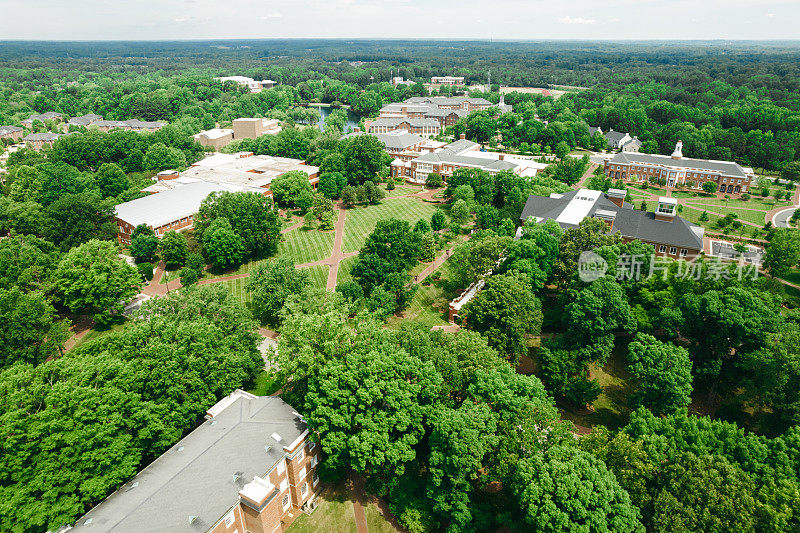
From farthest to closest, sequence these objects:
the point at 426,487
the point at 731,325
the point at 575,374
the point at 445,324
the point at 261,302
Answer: the point at 445,324 → the point at 261,302 → the point at 575,374 → the point at 731,325 → the point at 426,487

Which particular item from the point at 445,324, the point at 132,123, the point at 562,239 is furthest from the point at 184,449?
the point at 132,123

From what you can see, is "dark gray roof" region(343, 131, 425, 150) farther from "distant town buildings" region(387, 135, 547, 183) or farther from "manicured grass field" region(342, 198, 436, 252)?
"manicured grass field" region(342, 198, 436, 252)

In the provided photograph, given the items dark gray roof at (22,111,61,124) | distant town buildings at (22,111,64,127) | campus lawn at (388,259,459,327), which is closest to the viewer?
campus lawn at (388,259,459,327)

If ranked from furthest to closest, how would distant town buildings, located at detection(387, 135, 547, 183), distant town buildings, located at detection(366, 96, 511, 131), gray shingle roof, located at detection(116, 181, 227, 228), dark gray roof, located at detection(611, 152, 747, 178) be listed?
distant town buildings, located at detection(366, 96, 511, 131) → distant town buildings, located at detection(387, 135, 547, 183) → dark gray roof, located at detection(611, 152, 747, 178) → gray shingle roof, located at detection(116, 181, 227, 228)

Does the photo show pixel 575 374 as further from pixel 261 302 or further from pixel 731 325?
pixel 261 302

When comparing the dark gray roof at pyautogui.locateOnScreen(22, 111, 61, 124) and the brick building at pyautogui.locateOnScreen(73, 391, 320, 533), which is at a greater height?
the dark gray roof at pyautogui.locateOnScreen(22, 111, 61, 124)

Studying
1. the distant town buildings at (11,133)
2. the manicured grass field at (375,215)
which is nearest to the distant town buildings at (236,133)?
the distant town buildings at (11,133)

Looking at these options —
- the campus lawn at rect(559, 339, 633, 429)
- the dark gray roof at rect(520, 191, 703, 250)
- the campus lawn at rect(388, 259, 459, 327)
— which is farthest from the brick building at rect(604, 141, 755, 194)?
the campus lawn at rect(559, 339, 633, 429)
